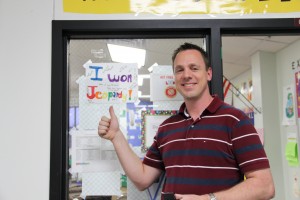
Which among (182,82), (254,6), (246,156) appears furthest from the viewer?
(254,6)

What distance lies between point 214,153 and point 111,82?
712 mm

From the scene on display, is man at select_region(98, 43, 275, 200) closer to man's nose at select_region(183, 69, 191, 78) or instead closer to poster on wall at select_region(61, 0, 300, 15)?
man's nose at select_region(183, 69, 191, 78)

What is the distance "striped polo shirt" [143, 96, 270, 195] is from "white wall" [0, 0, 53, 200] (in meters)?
0.70

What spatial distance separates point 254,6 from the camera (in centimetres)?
158

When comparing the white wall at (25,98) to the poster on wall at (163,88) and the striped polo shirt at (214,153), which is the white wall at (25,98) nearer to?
the poster on wall at (163,88)

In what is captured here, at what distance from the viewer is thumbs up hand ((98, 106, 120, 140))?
1.43m

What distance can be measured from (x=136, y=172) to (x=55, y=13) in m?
0.95

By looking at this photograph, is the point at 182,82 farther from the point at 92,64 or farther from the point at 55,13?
the point at 55,13

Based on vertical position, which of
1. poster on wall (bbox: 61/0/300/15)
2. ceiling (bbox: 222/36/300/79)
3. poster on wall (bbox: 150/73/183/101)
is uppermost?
ceiling (bbox: 222/36/300/79)

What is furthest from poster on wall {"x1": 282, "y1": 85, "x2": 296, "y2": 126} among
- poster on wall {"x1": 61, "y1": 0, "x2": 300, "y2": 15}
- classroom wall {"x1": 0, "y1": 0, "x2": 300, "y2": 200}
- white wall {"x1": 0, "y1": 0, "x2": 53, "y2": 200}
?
white wall {"x1": 0, "y1": 0, "x2": 53, "y2": 200}

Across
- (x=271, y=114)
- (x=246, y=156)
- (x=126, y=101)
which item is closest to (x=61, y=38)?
(x=126, y=101)

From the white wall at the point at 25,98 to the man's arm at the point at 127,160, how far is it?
34cm

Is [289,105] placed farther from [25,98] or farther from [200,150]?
[25,98]

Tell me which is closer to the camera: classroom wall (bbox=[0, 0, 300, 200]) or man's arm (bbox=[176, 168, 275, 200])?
man's arm (bbox=[176, 168, 275, 200])
